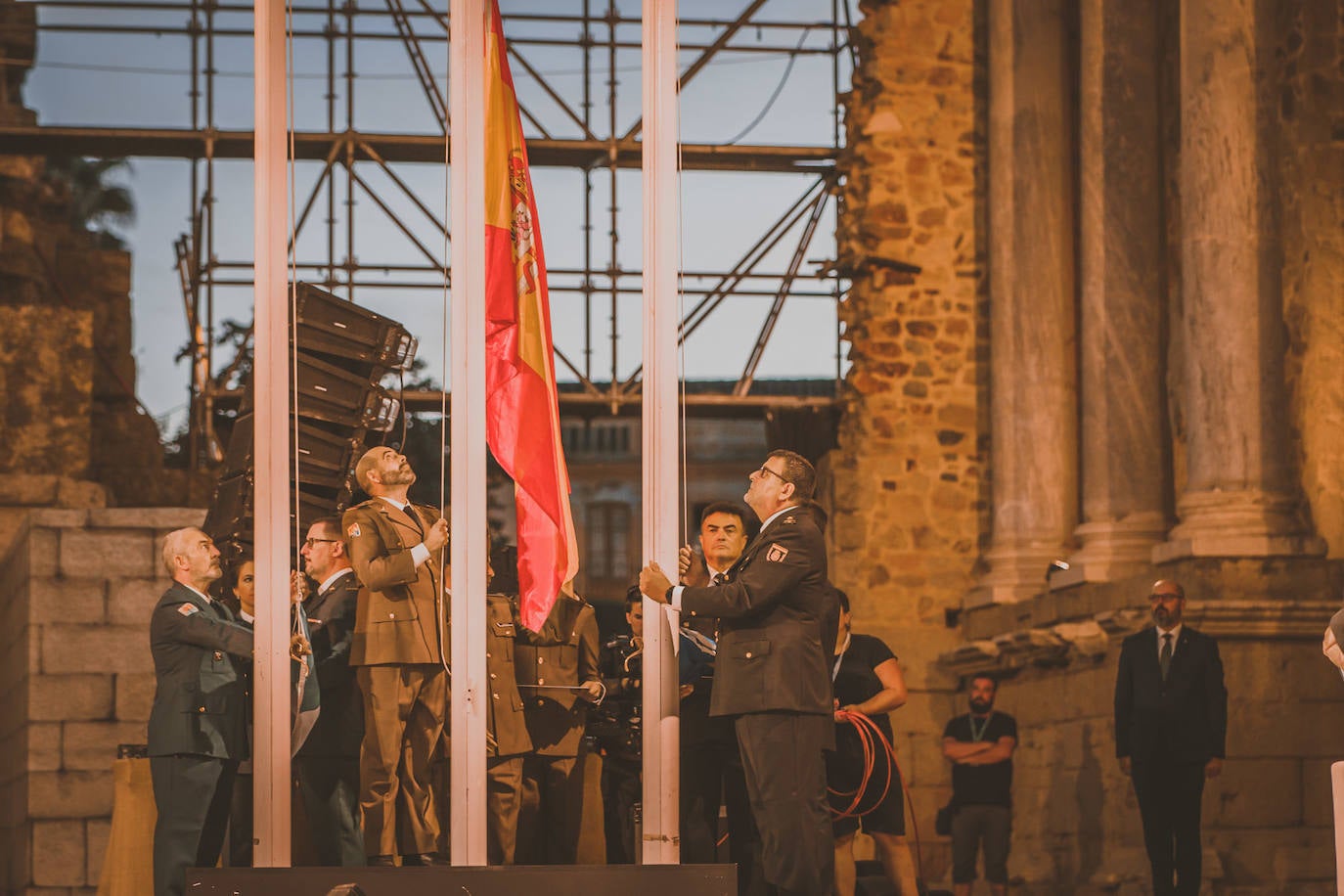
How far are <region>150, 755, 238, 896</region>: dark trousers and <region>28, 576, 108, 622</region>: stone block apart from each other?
367 cm

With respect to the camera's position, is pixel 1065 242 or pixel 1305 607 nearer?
pixel 1305 607

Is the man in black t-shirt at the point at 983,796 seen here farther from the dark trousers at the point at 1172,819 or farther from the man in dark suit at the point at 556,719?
the man in dark suit at the point at 556,719

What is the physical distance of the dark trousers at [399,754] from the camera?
8.07 meters

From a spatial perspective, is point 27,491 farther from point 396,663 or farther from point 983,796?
point 396,663

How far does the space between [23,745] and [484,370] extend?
18.3ft

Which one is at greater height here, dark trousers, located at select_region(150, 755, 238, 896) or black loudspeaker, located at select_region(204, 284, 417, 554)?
black loudspeaker, located at select_region(204, 284, 417, 554)

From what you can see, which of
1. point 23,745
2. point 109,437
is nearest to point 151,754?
point 23,745

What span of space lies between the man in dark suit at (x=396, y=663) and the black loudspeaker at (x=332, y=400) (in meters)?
2.22

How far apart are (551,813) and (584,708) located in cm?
58

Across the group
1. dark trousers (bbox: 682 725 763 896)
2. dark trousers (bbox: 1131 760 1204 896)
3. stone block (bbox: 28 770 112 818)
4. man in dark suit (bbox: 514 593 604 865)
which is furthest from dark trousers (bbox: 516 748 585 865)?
stone block (bbox: 28 770 112 818)

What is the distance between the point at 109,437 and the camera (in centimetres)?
1952

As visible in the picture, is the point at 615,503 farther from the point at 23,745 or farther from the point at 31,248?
the point at 23,745

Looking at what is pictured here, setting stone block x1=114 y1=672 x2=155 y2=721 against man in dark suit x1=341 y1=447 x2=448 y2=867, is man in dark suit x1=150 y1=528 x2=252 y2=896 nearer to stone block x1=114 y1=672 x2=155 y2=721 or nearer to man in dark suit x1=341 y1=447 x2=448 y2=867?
man in dark suit x1=341 y1=447 x2=448 y2=867

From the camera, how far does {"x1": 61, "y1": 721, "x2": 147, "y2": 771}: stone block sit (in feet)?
37.5
